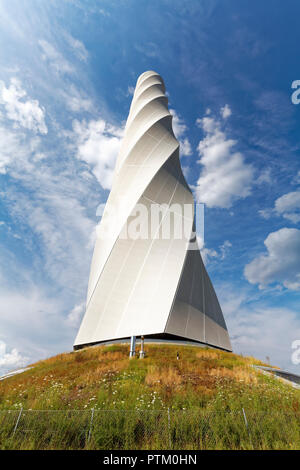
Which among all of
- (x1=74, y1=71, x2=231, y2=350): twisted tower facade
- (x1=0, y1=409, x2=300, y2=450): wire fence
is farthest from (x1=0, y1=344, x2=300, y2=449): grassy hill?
(x1=74, y1=71, x2=231, y2=350): twisted tower facade

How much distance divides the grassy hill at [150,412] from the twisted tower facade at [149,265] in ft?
24.9

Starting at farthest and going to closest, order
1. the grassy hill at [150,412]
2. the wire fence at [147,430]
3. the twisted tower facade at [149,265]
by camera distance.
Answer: the twisted tower facade at [149,265]
the grassy hill at [150,412]
the wire fence at [147,430]

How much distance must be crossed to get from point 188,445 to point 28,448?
3313 mm

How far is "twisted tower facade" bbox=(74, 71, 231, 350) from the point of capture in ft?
58.2

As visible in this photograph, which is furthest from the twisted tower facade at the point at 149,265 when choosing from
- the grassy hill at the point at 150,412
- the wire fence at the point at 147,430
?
the wire fence at the point at 147,430

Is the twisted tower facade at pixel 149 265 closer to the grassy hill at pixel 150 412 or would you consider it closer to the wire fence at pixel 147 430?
the grassy hill at pixel 150 412

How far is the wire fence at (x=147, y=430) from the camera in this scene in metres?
5.00

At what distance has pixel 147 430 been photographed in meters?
5.44

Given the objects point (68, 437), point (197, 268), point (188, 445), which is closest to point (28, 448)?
point (68, 437)

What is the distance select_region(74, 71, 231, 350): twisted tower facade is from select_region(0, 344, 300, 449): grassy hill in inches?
299

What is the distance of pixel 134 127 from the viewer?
29.1m

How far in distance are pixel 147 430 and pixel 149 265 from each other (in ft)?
47.6

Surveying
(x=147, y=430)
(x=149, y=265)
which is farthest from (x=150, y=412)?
(x=149, y=265)

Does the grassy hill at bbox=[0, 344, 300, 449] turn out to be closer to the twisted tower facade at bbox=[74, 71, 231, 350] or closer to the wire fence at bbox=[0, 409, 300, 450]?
the wire fence at bbox=[0, 409, 300, 450]
